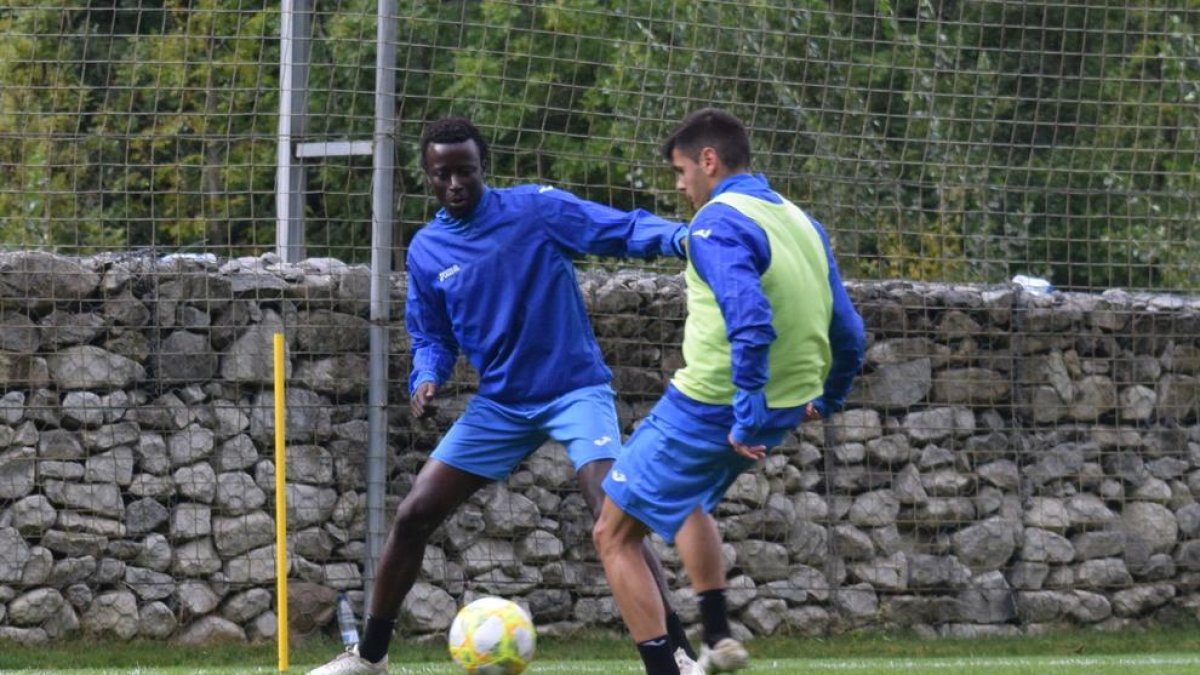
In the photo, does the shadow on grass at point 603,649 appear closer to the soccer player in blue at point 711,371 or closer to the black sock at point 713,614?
the black sock at point 713,614

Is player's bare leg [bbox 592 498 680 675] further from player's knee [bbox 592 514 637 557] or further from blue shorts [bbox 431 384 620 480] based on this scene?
blue shorts [bbox 431 384 620 480]

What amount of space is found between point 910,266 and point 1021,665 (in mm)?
3476

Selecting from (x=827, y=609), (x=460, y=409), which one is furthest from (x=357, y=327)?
(x=827, y=609)

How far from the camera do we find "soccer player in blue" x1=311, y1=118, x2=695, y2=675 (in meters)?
6.90

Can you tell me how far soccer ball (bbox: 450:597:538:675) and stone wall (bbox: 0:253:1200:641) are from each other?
3519 mm

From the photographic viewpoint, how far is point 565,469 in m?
9.86

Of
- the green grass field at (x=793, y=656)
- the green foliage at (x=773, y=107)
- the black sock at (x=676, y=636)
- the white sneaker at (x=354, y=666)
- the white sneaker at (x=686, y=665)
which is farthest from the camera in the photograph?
the green foliage at (x=773, y=107)

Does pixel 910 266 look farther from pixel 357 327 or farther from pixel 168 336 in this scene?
pixel 168 336

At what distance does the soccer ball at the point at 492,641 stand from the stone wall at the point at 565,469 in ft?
11.5

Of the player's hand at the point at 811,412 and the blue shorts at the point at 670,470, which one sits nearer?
the blue shorts at the point at 670,470

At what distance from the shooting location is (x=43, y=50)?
1057 centimetres

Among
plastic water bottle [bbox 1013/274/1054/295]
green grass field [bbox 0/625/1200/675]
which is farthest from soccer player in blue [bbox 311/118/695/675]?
plastic water bottle [bbox 1013/274/1054/295]

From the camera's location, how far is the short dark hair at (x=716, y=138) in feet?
19.5

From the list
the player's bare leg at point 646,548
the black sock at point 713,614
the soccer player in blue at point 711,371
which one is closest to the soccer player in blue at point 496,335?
the player's bare leg at point 646,548
